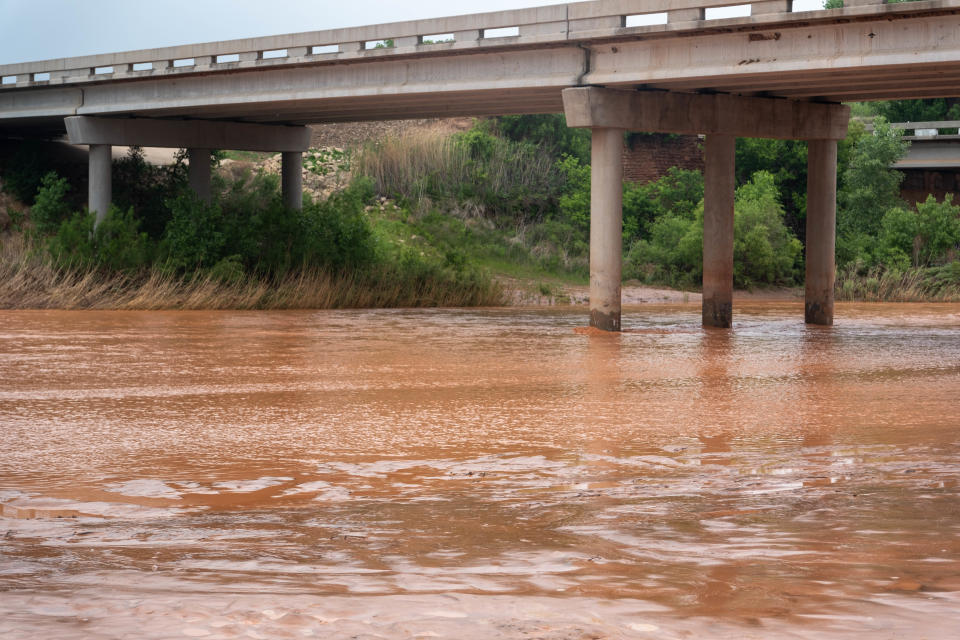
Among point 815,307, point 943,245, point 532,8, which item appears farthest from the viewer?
point 943,245

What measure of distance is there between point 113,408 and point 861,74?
13149mm

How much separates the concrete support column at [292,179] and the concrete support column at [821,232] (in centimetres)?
1479

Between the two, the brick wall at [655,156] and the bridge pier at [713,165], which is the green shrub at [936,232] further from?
the bridge pier at [713,165]

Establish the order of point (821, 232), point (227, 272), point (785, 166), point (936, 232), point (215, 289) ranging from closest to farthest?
point (821, 232)
point (215, 289)
point (227, 272)
point (936, 232)
point (785, 166)

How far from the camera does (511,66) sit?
22.1 meters

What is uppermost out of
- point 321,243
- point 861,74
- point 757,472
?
point 861,74

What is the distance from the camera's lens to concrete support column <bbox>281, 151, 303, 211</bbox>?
33.9m

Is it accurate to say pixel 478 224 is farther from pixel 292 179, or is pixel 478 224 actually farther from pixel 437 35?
pixel 437 35

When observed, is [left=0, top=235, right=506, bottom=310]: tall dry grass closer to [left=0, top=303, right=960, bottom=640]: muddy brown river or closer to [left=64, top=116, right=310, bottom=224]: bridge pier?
[left=64, top=116, right=310, bottom=224]: bridge pier

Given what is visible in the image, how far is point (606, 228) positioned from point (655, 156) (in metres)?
26.1

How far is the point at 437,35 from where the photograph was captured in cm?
2228

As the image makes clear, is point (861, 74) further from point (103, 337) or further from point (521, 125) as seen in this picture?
point (521, 125)

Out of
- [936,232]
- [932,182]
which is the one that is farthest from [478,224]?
[932,182]

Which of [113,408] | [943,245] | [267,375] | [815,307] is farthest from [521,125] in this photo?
[113,408]
